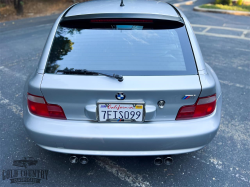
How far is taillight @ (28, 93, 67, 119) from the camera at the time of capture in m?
1.96

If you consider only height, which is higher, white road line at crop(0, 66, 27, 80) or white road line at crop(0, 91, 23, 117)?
white road line at crop(0, 91, 23, 117)

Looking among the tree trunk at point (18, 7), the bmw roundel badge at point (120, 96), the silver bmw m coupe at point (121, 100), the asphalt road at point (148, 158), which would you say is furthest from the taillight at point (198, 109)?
the tree trunk at point (18, 7)

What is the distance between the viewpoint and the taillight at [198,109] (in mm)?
1963

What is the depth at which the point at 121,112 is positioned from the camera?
6.25ft

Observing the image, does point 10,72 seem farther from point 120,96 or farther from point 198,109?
point 198,109

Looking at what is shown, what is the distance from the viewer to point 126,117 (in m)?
1.93

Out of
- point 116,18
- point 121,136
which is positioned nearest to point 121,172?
point 121,136

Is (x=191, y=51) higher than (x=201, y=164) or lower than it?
higher

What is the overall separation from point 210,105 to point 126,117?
30.3 inches

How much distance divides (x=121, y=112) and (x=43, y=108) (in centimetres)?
70

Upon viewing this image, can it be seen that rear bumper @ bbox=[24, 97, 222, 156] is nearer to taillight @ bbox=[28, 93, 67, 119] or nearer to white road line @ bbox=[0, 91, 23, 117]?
taillight @ bbox=[28, 93, 67, 119]

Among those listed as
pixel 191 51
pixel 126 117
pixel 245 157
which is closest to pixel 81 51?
pixel 126 117

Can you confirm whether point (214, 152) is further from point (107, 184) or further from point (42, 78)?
point (42, 78)

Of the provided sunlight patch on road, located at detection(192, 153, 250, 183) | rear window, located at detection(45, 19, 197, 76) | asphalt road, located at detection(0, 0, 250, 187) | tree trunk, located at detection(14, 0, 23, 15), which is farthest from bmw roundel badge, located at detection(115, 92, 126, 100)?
tree trunk, located at detection(14, 0, 23, 15)
